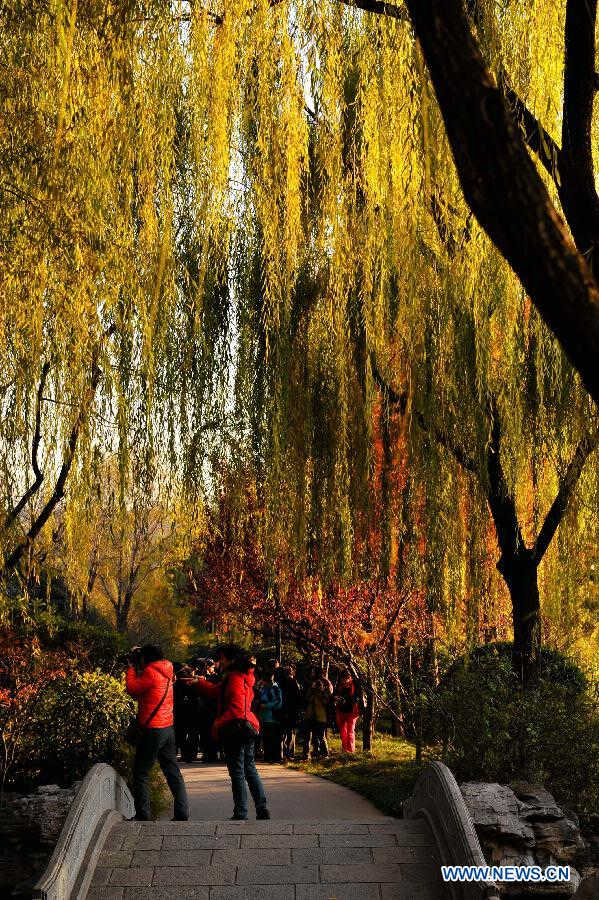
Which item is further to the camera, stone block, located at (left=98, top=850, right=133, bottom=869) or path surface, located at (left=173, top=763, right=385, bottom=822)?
path surface, located at (left=173, top=763, right=385, bottom=822)

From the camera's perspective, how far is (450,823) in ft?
23.5

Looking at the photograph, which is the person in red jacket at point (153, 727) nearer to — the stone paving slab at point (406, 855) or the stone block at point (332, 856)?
the stone block at point (332, 856)

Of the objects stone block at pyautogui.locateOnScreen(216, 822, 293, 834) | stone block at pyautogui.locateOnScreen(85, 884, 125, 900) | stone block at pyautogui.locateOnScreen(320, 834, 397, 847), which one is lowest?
stone block at pyautogui.locateOnScreen(85, 884, 125, 900)

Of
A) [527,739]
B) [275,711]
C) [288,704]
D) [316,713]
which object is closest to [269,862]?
[527,739]

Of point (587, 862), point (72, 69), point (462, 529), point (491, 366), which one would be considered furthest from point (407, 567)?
point (72, 69)

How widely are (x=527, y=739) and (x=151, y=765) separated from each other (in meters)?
3.92

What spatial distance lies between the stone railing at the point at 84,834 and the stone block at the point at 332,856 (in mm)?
1512

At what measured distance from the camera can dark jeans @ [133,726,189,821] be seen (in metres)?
8.08

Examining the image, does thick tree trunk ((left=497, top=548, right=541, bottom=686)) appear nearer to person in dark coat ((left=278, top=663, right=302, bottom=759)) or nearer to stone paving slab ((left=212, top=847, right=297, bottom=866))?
stone paving slab ((left=212, top=847, right=297, bottom=866))

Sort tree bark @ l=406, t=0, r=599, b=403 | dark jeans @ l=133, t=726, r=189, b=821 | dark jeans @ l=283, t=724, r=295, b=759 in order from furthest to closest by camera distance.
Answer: dark jeans @ l=283, t=724, r=295, b=759
dark jeans @ l=133, t=726, r=189, b=821
tree bark @ l=406, t=0, r=599, b=403

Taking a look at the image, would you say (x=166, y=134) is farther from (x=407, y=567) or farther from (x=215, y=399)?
(x=407, y=567)

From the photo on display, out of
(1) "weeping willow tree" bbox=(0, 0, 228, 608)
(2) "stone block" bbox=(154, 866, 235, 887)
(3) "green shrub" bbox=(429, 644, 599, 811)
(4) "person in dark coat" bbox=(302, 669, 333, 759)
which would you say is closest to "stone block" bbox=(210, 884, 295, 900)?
(2) "stone block" bbox=(154, 866, 235, 887)

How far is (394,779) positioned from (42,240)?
923 cm

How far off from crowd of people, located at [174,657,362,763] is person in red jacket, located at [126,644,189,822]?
242 inches
